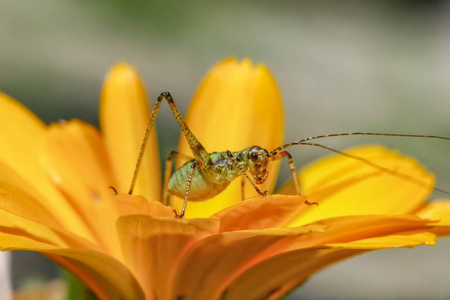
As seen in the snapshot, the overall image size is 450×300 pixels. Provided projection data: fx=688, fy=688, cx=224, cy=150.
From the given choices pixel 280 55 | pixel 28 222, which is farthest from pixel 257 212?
pixel 280 55

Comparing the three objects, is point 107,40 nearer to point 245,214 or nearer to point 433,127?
point 433,127

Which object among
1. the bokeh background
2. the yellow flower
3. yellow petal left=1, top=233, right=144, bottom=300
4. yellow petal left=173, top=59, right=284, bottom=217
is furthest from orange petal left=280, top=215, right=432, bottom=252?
the bokeh background

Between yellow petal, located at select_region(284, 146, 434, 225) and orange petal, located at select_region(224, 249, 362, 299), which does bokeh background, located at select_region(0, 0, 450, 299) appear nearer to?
yellow petal, located at select_region(284, 146, 434, 225)

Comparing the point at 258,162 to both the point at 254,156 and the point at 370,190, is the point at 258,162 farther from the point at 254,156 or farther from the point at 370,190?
the point at 370,190

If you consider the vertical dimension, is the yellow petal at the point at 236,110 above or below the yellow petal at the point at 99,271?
above

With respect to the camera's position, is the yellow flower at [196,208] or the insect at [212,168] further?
the insect at [212,168]

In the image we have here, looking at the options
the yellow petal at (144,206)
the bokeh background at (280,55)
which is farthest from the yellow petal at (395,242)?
the bokeh background at (280,55)

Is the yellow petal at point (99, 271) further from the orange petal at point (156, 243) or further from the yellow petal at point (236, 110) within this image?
the yellow petal at point (236, 110)

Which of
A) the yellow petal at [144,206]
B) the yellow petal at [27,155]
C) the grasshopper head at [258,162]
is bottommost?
the yellow petal at [144,206]
